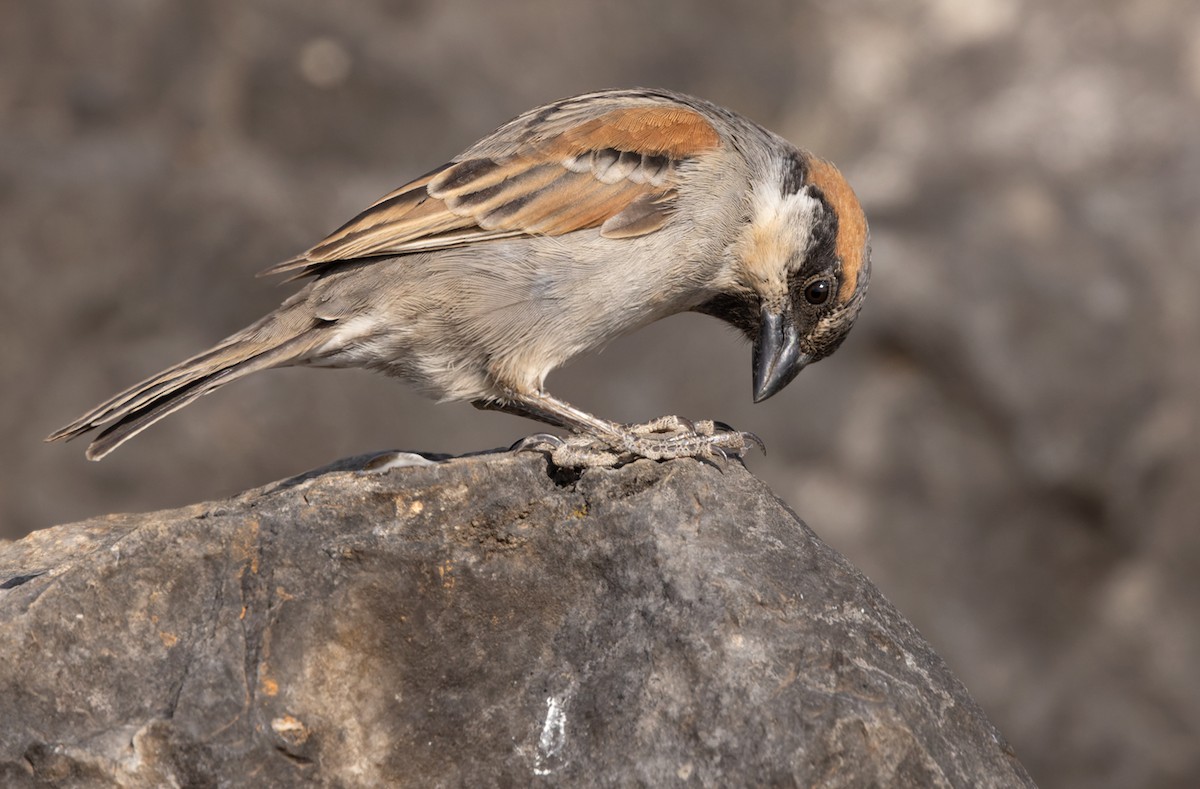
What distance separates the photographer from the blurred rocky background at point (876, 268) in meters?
8.22

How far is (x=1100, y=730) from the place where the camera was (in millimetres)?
8250

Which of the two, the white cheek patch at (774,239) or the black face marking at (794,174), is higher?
the black face marking at (794,174)

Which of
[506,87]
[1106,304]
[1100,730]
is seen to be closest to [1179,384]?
[1106,304]

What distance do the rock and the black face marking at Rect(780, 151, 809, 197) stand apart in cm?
196

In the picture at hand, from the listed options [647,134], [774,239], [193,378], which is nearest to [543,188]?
[647,134]

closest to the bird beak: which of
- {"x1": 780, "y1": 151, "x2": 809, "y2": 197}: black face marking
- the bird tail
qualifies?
{"x1": 780, "y1": 151, "x2": 809, "y2": 197}: black face marking

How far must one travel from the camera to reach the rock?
3234mm

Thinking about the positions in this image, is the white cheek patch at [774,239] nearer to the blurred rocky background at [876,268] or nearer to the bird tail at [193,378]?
the bird tail at [193,378]

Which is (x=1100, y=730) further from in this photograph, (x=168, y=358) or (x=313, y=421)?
(x=168, y=358)

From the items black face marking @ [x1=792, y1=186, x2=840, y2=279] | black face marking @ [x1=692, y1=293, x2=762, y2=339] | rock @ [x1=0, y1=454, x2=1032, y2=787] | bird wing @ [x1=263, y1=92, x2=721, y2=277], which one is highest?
bird wing @ [x1=263, y1=92, x2=721, y2=277]

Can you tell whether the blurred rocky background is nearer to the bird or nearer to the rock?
the bird

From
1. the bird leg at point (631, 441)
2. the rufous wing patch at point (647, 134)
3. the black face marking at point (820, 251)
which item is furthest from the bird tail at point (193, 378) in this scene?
the black face marking at point (820, 251)

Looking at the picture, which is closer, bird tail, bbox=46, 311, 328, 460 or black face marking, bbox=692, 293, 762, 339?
bird tail, bbox=46, 311, 328, 460

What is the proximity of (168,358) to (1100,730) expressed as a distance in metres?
6.44
